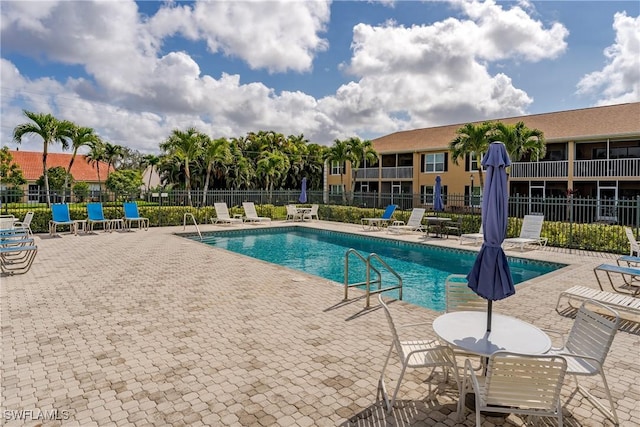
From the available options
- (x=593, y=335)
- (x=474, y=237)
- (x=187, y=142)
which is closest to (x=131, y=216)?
(x=187, y=142)

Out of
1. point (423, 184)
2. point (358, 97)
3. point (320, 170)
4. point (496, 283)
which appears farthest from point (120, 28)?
point (320, 170)

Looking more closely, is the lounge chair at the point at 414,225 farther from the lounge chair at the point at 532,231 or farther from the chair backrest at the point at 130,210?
the chair backrest at the point at 130,210

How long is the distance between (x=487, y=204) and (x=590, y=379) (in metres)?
2.16

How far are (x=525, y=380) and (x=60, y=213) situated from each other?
17.9m

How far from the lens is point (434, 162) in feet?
99.8

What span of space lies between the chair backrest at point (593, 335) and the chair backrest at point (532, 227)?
34.8 ft

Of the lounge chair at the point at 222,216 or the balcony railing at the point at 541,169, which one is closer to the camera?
the lounge chair at the point at 222,216

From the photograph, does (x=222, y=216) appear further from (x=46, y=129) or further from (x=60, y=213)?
(x=46, y=129)

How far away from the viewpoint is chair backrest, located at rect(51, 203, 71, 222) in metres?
15.7

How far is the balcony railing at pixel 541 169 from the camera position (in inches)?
966

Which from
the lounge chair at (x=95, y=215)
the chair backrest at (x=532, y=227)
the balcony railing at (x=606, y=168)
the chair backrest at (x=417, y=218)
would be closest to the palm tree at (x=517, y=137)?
the chair backrest at (x=417, y=218)

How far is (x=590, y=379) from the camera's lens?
3.97m

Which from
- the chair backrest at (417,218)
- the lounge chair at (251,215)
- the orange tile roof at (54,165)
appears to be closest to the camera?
the chair backrest at (417,218)

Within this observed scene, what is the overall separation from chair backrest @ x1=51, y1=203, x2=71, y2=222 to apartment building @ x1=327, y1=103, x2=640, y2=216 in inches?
633
